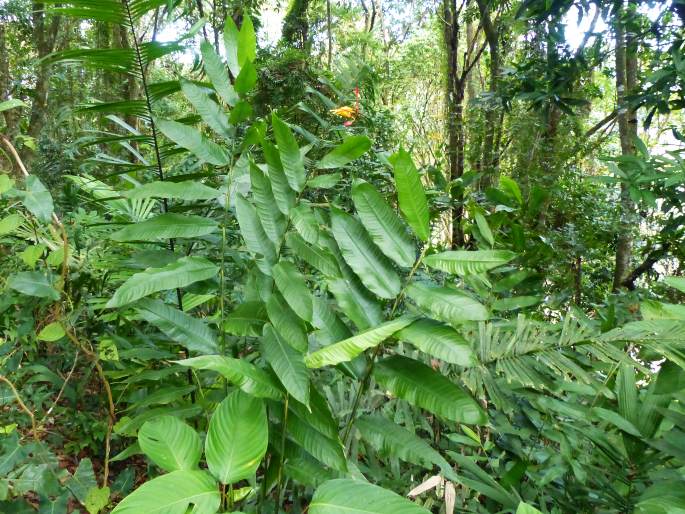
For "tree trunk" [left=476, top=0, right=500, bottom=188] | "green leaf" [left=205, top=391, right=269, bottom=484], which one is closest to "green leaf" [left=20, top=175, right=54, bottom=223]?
"green leaf" [left=205, top=391, right=269, bottom=484]

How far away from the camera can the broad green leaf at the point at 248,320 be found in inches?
35.8

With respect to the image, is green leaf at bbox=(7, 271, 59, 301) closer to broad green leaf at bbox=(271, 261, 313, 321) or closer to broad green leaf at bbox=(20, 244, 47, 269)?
broad green leaf at bbox=(20, 244, 47, 269)

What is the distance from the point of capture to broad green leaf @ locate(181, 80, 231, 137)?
1102 mm

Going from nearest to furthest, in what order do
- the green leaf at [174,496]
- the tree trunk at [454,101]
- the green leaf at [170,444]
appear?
1. the green leaf at [174,496]
2. the green leaf at [170,444]
3. the tree trunk at [454,101]

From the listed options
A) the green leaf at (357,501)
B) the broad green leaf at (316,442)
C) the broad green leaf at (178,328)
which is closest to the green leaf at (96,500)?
→ the broad green leaf at (178,328)

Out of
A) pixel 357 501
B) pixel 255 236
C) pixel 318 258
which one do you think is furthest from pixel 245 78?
pixel 357 501

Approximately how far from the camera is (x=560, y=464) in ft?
3.20

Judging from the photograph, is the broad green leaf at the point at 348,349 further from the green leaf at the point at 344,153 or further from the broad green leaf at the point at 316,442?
the green leaf at the point at 344,153

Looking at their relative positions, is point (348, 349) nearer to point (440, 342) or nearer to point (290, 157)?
point (440, 342)

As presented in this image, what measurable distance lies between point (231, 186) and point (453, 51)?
6.08m

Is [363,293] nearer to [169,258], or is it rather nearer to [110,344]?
[169,258]

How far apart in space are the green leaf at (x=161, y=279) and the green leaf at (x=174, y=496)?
1.03 feet

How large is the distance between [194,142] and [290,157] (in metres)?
0.27

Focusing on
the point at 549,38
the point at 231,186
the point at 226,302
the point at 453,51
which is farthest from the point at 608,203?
the point at 231,186
